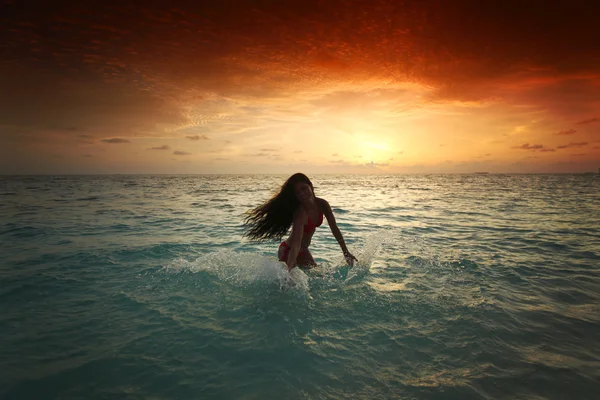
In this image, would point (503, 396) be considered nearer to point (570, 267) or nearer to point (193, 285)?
point (193, 285)

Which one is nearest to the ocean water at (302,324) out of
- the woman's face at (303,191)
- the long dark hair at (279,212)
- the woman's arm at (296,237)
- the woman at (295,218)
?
the woman's arm at (296,237)

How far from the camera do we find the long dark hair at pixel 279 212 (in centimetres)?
554

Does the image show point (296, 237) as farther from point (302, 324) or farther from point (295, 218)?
point (302, 324)

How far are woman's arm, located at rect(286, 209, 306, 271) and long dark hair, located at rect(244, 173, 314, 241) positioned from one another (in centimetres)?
32

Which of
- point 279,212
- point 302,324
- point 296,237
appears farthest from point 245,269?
point 302,324

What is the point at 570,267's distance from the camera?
6.60 m

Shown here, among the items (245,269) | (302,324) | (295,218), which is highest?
(295,218)

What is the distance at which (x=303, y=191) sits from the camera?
527cm

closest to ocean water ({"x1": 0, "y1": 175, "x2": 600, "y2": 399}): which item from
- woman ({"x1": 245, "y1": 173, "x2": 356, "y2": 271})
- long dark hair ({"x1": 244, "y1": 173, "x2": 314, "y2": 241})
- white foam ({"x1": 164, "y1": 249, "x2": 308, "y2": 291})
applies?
white foam ({"x1": 164, "y1": 249, "x2": 308, "y2": 291})

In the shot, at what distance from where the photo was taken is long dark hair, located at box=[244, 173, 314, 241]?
5.54 meters

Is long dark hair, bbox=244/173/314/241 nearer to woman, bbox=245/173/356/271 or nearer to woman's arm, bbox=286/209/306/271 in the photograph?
woman, bbox=245/173/356/271

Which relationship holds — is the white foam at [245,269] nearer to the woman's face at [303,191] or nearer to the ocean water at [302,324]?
the ocean water at [302,324]

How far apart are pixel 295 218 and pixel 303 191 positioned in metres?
0.55

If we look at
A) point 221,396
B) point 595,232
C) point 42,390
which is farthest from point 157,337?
point 595,232
